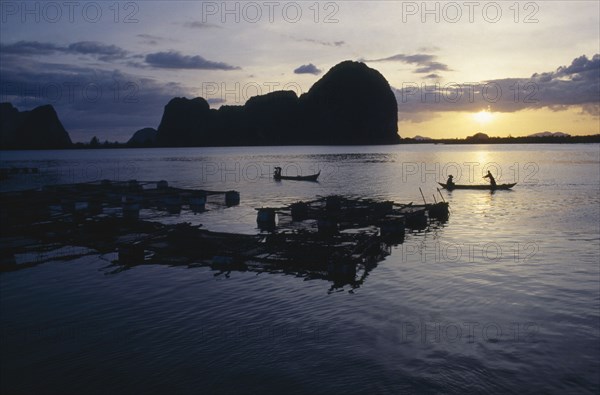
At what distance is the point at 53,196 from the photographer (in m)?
47.0

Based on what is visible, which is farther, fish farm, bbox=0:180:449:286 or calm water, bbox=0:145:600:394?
fish farm, bbox=0:180:449:286

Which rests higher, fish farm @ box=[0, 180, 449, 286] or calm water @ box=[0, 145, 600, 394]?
fish farm @ box=[0, 180, 449, 286]

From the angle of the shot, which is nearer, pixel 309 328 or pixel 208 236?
pixel 309 328

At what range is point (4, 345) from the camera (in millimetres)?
14297

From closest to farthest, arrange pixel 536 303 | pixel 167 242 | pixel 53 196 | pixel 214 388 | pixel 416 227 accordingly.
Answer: pixel 214 388 < pixel 536 303 < pixel 167 242 < pixel 416 227 < pixel 53 196

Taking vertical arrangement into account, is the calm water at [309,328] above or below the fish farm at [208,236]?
below

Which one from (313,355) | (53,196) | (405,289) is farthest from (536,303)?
(53,196)

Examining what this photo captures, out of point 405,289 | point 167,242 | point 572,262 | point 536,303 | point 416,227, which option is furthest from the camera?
point 416,227

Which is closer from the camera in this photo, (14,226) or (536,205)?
(14,226)

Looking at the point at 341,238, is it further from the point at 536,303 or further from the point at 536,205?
the point at 536,205

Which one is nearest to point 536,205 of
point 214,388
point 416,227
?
point 416,227

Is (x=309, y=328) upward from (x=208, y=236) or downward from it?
downward

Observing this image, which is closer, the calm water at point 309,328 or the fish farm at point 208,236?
the calm water at point 309,328

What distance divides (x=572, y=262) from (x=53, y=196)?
153 feet
